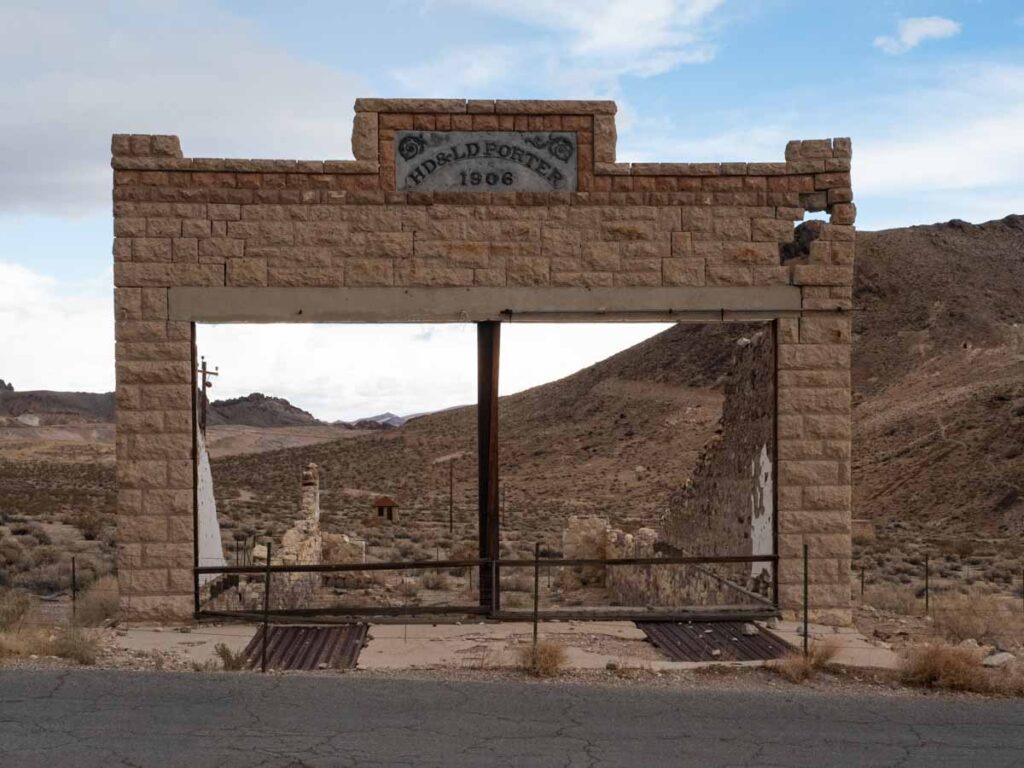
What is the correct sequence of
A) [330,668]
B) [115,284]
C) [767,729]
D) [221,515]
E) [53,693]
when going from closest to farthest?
[767,729] < [53,693] < [330,668] < [115,284] < [221,515]

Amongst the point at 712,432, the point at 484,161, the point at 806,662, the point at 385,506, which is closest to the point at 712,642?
the point at 806,662

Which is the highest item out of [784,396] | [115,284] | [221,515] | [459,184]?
[459,184]

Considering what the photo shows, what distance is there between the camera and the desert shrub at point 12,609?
37.1ft

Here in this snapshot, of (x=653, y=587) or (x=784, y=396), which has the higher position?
(x=784, y=396)

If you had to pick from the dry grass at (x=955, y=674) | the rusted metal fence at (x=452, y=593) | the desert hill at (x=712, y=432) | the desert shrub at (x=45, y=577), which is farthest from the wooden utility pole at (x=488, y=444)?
the desert hill at (x=712, y=432)

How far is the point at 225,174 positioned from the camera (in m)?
11.2

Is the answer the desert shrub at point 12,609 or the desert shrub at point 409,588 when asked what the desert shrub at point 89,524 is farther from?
the desert shrub at point 12,609

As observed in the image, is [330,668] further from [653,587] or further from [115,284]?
[653,587]

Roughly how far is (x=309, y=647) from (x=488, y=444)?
288 centimetres

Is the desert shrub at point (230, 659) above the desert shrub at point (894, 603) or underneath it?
above

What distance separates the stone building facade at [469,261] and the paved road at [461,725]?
9.36 ft

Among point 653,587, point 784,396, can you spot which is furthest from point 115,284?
point 653,587

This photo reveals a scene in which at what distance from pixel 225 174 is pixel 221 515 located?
868 inches

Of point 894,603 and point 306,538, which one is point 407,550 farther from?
point 894,603
